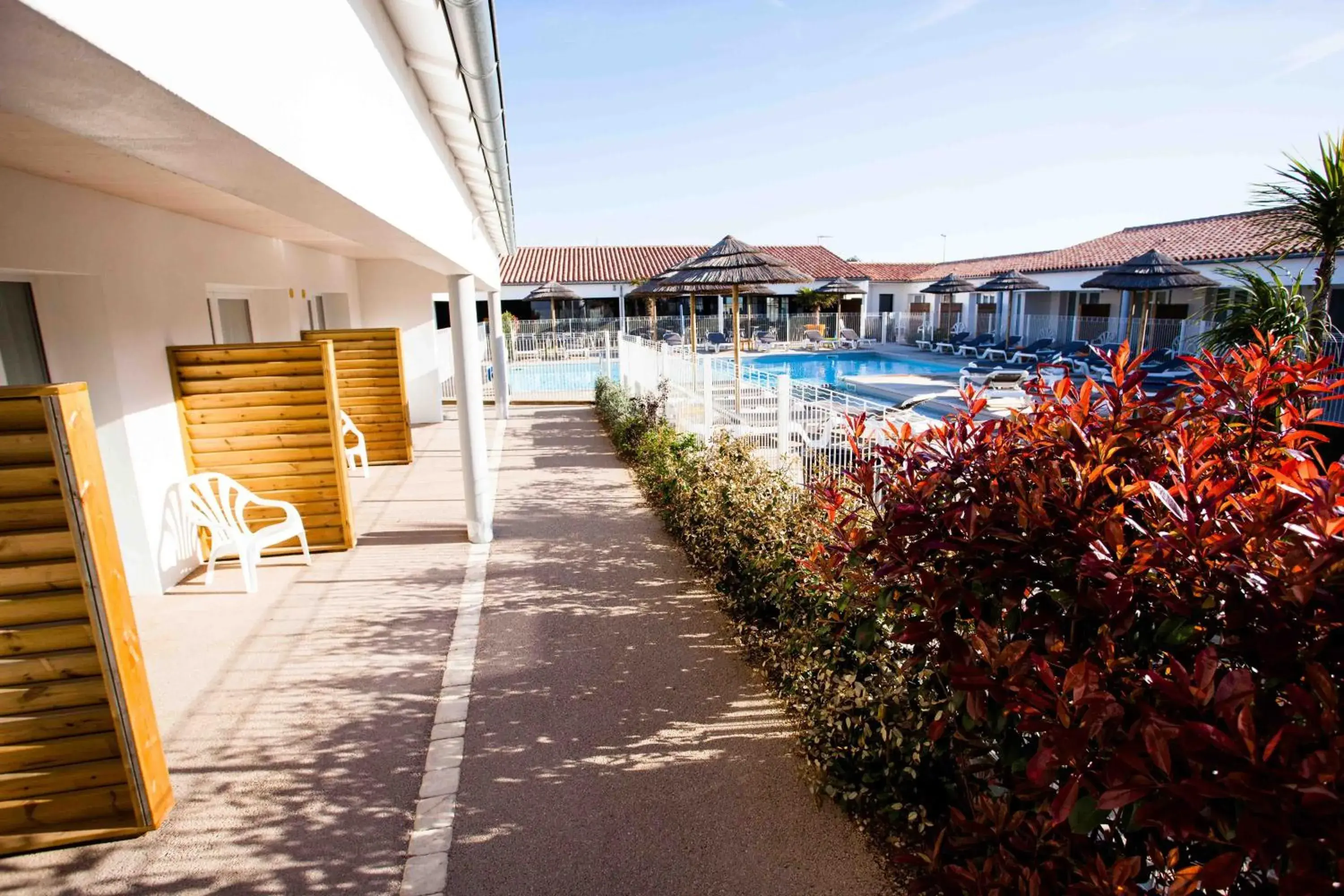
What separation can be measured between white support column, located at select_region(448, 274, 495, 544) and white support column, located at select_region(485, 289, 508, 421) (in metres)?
8.13

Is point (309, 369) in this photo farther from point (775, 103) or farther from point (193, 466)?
point (775, 103)

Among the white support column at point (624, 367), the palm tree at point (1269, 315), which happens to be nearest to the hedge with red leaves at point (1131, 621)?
the palm tree at point (1269, 315)

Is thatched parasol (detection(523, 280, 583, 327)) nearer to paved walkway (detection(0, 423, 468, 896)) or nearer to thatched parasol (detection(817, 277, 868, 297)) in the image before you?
thatched parasol (detection(817, 277, 868, 297))

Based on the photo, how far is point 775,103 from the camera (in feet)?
73.4

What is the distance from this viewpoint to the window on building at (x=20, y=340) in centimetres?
539

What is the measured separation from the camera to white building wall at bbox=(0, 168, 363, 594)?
16.8 ft

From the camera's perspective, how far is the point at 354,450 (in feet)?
35.2

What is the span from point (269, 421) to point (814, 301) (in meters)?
31.6

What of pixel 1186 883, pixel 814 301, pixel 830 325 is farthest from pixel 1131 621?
pixel 814 301

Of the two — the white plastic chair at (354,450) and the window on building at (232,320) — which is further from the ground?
the window on building at (232,320)

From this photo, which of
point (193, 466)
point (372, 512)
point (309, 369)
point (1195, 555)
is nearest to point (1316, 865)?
point (1195, 555)

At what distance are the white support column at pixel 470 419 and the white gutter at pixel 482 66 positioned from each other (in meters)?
1.58

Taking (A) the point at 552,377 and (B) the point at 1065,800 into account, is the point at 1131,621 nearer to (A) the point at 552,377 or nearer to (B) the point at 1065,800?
(B) the point at 1065,800

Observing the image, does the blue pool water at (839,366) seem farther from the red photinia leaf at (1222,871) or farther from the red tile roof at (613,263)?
the red photinia leaf at (1222,871)
